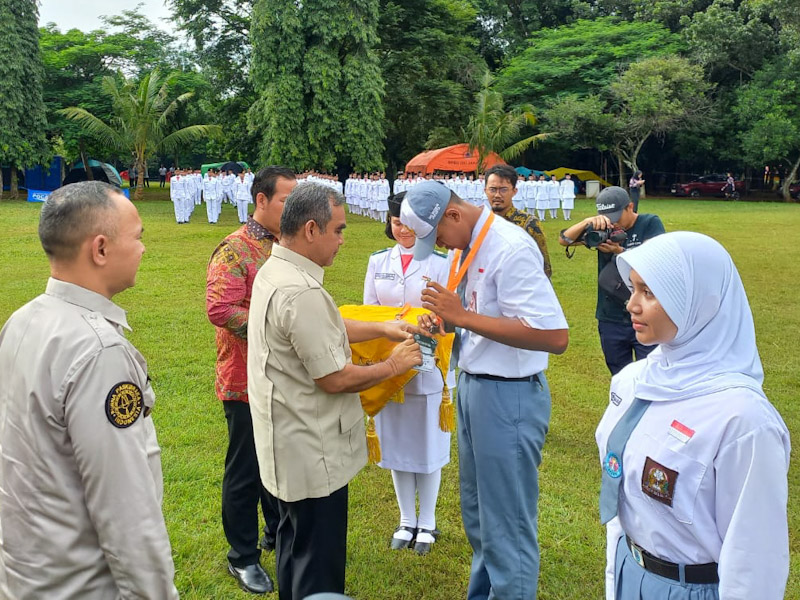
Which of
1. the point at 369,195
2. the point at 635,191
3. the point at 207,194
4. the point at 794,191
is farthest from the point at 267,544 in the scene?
the point at 794,191

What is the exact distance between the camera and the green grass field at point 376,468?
3.71m

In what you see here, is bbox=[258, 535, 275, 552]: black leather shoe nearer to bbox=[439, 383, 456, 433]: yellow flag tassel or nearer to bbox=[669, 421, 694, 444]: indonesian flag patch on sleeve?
bbox=[439, 383, 456, 433]: yellow flag tassel

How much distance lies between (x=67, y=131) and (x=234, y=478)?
35.0 meters

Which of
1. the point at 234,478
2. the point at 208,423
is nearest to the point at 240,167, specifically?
the point at 208,423

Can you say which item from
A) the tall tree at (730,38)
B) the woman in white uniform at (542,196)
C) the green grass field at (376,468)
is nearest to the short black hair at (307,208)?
the green grass field at (376,468)

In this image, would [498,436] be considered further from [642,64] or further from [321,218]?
[642,64]

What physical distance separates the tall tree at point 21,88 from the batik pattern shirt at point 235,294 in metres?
30.8

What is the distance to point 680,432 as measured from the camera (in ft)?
6.04

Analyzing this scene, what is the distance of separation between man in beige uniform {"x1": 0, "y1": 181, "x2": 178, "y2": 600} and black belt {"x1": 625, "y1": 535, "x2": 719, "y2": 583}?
4.38 feet

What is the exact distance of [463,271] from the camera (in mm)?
2994

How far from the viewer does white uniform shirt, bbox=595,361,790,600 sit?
170cm

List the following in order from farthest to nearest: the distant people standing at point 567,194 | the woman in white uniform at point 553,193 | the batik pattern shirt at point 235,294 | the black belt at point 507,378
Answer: the distant people standing at point 567,194
the woman in white uniform at point 553,193
the batik pattern shirt at point 235,294
the black belt at point 507,378

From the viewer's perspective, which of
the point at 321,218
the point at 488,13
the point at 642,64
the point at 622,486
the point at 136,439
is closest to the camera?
the point at 136,439

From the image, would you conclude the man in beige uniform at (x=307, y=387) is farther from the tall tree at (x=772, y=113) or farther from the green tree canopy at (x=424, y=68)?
the tall tree at (x=772, y=113)
